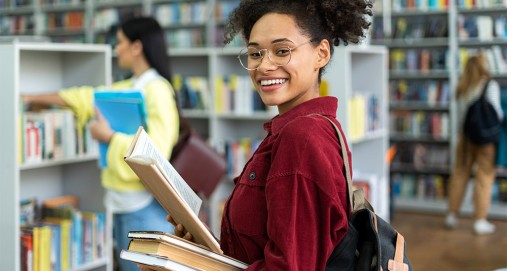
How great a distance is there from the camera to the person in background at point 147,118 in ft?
9.06

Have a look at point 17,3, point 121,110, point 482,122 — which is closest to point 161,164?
point 121,110

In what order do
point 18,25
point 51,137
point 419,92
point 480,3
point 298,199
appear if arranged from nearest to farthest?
point 298,199
point 51,137
point 480,3
point 419,92
point 18,25

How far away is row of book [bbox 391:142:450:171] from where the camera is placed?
293 inches

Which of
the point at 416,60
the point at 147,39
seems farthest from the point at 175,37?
the point at 147,39

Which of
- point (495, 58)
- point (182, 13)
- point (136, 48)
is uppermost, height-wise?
point (182, 13)

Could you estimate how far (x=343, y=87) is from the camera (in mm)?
4078

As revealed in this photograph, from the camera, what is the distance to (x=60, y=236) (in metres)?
3.13

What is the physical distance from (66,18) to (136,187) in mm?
7396

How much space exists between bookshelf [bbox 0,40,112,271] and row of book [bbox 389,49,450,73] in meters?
4.85

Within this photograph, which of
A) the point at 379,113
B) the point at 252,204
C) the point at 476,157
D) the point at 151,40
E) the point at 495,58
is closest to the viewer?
the point at 252,204

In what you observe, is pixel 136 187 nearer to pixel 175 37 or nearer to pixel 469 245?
pixel 469 245

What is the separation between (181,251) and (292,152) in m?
0.30

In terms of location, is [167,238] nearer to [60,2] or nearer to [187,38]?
[187,38]

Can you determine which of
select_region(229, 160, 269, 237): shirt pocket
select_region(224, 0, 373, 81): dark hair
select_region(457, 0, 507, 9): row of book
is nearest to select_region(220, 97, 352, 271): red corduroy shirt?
select_region(229, 160, 269, 237): shirt pocket
